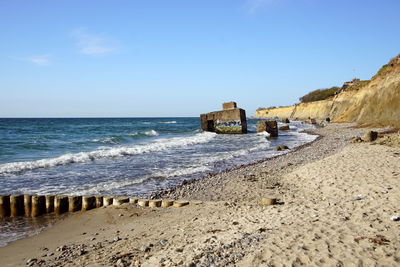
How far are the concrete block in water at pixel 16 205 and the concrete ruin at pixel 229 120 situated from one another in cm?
2846

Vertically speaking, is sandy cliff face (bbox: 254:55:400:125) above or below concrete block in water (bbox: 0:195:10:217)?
above

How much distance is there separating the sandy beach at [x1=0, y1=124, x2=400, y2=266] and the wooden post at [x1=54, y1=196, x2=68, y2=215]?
0.44 metres

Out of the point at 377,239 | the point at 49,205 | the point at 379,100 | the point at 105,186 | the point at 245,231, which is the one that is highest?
the point at 379,100

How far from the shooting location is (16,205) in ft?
24.4

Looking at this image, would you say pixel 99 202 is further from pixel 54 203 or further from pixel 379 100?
pixel 379 100

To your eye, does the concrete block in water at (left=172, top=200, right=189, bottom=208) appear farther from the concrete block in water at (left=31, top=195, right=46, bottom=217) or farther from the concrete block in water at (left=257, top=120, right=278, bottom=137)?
the concrete block in water at (left=257, top=120, right=278, bottom=137)

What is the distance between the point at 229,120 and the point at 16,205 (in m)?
29.4

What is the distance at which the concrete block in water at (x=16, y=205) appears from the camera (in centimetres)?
743

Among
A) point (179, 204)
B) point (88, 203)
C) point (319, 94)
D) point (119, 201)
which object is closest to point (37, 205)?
point (88, 203)

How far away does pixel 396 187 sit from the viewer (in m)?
7.59

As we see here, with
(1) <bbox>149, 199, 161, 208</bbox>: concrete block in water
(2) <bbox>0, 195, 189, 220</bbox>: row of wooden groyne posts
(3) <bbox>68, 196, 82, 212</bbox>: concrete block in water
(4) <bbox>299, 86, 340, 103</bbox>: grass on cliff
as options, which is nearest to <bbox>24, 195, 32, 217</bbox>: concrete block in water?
(2) <bbox>0, 195, 189, 220</bbox>: row of wooden groyne posts

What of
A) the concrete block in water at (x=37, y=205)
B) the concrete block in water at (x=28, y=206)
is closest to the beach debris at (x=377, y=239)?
the concrete block in water at (x=37, y=205)

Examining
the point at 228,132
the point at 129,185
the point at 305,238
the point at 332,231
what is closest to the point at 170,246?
the point at 305,238

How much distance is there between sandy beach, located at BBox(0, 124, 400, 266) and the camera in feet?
14.3
